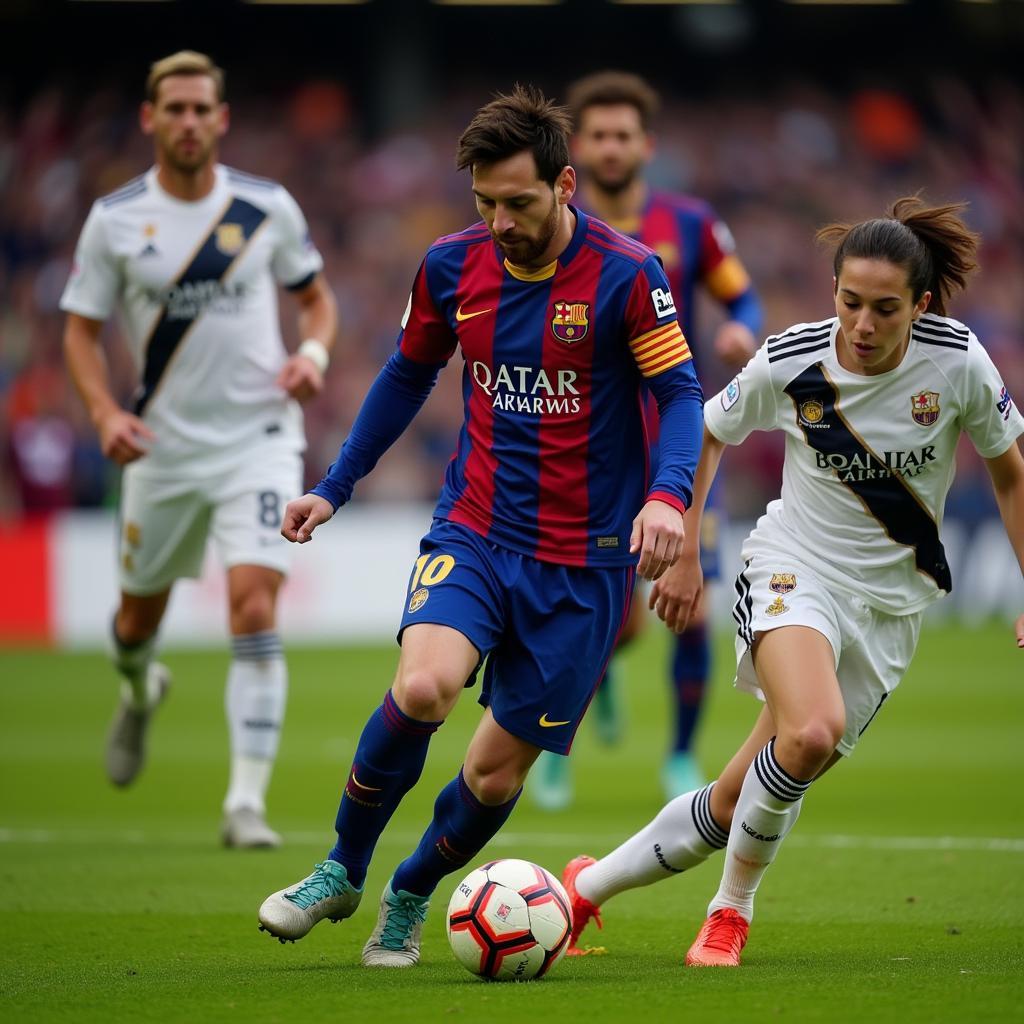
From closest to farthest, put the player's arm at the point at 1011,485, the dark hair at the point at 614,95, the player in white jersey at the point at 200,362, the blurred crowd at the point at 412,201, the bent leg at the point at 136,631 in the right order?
the player's arm at the point at 1011,485 → the player in white jersey at the point at 200,362 → the bent leg at the point at 136,631 → the dark hair at the point at 614,95 → the blurred crowd at the point at 412,201

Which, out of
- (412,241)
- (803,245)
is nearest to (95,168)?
(412,241)

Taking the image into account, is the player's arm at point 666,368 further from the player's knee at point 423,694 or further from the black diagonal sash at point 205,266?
the black diagonal sash at point 205,266

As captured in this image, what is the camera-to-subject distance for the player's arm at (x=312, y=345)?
25.7ft

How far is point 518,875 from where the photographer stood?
4.91 metres

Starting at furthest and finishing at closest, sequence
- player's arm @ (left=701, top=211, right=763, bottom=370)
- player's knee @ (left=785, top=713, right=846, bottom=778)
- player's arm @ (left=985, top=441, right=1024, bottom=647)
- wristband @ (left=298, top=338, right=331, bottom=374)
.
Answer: player's arm @ (left=701, top=211, right=763, bottom=370)
wristband @ (left=298, top=338, right=331, bottom=374)
player's arm @ (left=985, top=441, right=1024, bottom=647)
player's knee @ (left=785, top=713, right=846, bottom=778)

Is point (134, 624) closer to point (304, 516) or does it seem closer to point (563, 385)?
point (304, 516)

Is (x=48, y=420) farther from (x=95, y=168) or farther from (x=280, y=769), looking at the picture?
(x=280, y=769)

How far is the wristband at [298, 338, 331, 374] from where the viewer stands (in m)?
7.93

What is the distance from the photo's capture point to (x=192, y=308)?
790 centimetres

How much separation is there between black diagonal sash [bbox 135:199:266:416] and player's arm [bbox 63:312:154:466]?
0.23 m

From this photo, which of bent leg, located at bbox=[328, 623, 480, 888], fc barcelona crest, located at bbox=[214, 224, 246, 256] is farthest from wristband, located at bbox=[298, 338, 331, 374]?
bent leg, located at bbox=[328, 623, 480, 888]

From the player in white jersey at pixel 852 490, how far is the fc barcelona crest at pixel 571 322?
0.48 m

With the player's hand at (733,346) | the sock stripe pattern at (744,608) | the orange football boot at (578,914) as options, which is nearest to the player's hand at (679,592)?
the sock stripe pattern at (744,608)

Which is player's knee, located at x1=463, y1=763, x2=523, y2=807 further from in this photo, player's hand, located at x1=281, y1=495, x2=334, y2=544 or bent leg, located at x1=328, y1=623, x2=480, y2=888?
player's hand, located at x1=281, y1=495, x2=334, y2=544
